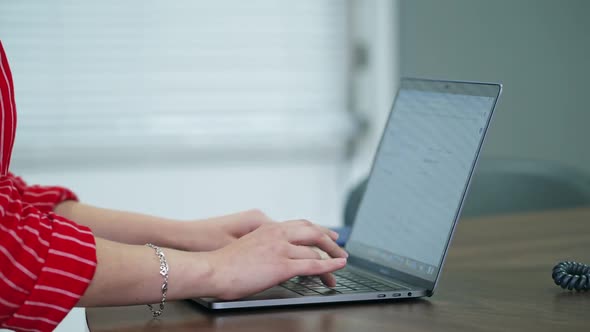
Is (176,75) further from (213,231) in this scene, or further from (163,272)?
(163,272)

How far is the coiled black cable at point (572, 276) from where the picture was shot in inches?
41.2

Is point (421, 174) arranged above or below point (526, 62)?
below

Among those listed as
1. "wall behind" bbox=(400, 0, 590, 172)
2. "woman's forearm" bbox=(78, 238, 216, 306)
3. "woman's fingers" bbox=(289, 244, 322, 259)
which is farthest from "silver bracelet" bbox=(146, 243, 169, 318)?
"wall behind" bbox=(400, 0, 590, 172)

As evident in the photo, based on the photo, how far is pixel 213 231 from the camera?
1.25 metres

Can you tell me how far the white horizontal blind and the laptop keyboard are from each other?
2223mm

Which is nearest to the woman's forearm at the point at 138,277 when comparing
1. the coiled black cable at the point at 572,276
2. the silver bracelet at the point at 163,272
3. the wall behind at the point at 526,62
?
the silver bracelet at the point at 163,272

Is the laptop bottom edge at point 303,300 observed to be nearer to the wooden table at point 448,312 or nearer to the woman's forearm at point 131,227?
the wooden table at point 448,312

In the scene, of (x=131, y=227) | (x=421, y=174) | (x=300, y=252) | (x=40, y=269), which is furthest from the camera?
(x=131, y=227)

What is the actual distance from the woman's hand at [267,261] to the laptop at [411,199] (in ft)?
0.07

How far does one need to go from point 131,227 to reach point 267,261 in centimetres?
35

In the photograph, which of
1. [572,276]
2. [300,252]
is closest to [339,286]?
[300,252]

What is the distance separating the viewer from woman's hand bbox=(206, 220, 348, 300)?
0.98 m

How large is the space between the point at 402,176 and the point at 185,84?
7.22ft

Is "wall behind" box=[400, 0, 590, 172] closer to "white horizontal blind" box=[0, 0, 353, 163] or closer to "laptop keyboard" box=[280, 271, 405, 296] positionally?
"white horizontal blind" box=[0, 0, 353, 163]
